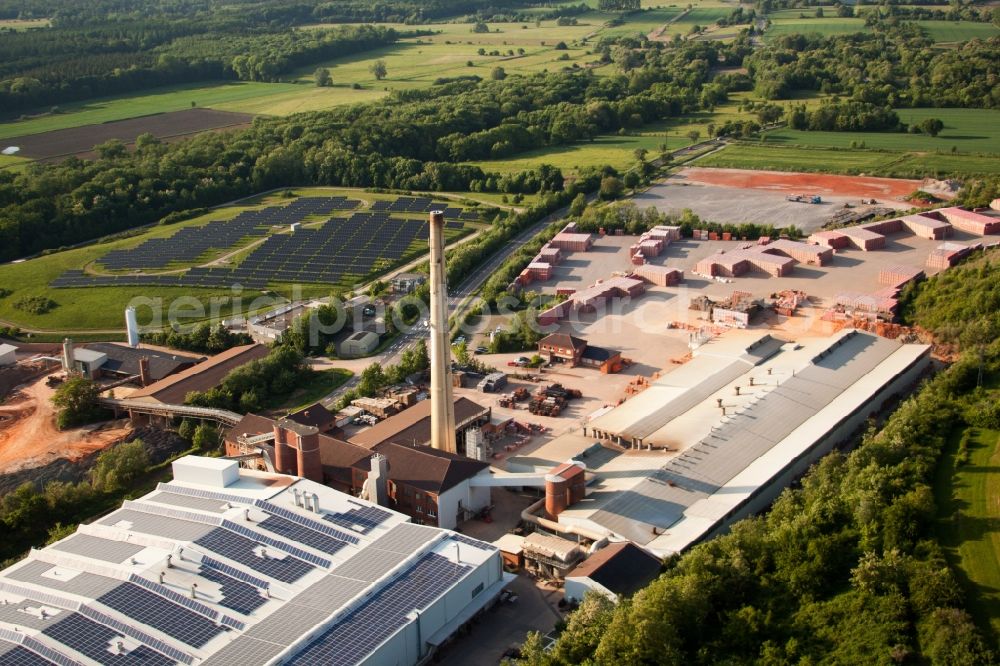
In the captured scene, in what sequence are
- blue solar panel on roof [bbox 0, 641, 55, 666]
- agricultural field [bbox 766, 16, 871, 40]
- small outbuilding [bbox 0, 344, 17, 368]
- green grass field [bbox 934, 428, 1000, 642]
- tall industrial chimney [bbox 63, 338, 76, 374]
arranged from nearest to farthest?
blue solar panel on roof [bbox 0, 641, 55, 666] < green grass field [bbox 934, 428, 1000, 642] < tall industrial chimney [bbox 63, 338, 76, 374] < small outbuilding [bbox 0, 344, 17, 368] < agricultural field [bbox 766, 16, 871, 40]

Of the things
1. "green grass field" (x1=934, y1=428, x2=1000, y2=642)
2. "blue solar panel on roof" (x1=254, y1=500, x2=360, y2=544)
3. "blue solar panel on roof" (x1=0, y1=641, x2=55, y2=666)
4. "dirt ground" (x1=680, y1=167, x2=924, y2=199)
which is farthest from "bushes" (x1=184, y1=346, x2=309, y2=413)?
"dirt ground" (x1=680, y1=167, x2=924, y2=199)

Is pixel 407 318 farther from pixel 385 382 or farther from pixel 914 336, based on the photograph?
pixel 914 336

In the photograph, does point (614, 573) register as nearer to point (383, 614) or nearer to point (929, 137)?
point (383, 614)

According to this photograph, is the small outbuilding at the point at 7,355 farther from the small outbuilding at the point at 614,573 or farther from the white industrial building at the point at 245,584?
the small outbuilding at the point at 614,573

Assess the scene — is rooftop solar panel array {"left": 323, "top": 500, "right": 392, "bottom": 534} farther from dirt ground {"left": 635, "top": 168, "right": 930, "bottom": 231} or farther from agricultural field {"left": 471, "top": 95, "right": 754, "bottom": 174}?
agricultural field {"left": 471, "top": 95, "right": 754, "bottom": 174}

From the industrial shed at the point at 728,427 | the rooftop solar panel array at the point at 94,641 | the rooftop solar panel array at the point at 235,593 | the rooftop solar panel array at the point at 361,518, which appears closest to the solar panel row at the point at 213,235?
the industrial shed at the point at 728,427

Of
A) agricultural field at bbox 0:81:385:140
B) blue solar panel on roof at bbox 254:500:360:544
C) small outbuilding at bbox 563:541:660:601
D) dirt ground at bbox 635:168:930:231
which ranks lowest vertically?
small outbuilding at bbox 563:541:660:601
